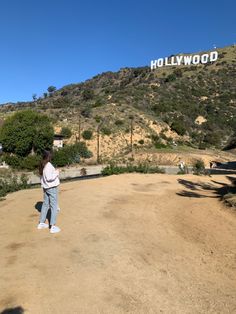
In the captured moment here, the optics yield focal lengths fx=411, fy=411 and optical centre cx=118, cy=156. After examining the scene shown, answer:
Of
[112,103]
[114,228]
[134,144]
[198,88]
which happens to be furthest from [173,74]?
[114,228]

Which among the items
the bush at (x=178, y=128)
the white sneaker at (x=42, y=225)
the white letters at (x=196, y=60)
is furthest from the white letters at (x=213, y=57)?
the white sneaker at (x=42, y=225)

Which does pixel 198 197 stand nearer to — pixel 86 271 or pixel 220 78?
pixel 86 271

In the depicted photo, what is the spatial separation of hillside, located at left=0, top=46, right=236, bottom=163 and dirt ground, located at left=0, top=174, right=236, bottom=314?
39129mm

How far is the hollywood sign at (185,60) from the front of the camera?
304ft

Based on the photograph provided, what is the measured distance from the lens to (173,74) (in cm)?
8256

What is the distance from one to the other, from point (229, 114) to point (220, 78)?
13.7 metres

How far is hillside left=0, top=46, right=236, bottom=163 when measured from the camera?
56062 millimetres

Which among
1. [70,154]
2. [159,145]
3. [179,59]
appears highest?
[179,59]

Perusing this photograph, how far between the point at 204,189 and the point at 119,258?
34.8 feet

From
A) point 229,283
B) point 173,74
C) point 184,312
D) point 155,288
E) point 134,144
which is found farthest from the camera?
point 173,74

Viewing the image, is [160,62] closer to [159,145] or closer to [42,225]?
[159,145]

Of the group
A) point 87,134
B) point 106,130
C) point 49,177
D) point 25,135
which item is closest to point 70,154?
point 25,135

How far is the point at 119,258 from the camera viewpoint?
7.07 m

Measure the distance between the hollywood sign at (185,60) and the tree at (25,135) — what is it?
56.6 meters
